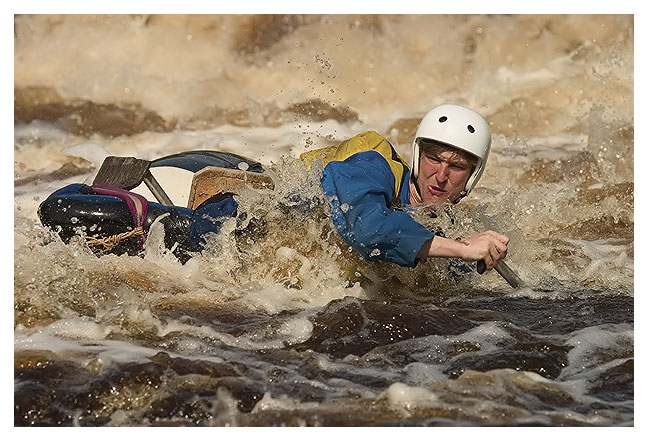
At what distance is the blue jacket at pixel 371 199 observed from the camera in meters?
4.12

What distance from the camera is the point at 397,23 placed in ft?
33.0

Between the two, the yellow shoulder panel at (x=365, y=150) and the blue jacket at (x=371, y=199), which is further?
the yellow shoulder panel at (x=365, y=150)

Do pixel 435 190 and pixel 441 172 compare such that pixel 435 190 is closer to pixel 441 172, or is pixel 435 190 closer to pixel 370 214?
pixel 441 172

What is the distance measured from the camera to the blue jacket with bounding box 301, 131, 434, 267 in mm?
4125

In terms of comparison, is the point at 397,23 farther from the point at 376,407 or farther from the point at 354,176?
the point at 376,407

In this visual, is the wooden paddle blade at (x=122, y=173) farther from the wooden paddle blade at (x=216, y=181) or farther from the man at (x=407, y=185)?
the man at (x=407, y=185)

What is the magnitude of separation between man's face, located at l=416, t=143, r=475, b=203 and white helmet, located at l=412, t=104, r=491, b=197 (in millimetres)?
53

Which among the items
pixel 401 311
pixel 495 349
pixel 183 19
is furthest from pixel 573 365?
pixel 183 19


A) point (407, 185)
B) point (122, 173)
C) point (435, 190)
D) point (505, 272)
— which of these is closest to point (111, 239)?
point (122, 173)

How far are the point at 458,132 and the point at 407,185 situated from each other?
41cm

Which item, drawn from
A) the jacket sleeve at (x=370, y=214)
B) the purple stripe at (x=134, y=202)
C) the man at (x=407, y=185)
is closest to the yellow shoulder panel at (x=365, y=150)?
the man at (x=407, y=185)

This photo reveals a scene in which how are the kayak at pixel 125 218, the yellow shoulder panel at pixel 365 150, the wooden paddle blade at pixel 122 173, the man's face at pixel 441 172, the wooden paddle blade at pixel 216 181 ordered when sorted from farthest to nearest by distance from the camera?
the wooden paddle blade at pixel 122 173 < the wooden paddle blade at pixel 216 181 < the kayak at pixel 125 218 < the man's face at pixel 441 172 < the yellow shoulder panel at pixel 365 150

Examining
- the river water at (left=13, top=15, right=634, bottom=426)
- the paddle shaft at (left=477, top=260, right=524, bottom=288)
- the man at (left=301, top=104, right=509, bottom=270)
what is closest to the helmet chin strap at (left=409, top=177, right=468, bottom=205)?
A: the man at (left=301, top=104, right=509, bottom=270)

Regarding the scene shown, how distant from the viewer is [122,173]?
17.8 ft
